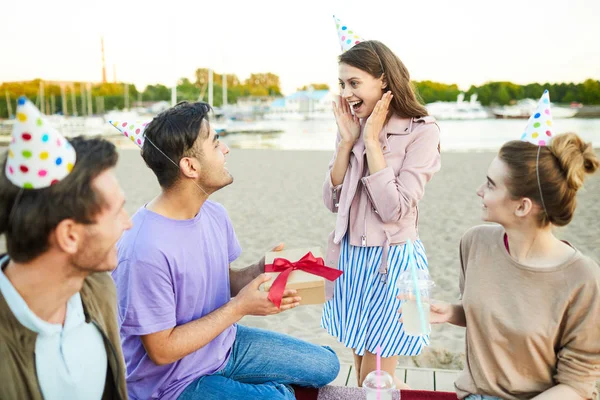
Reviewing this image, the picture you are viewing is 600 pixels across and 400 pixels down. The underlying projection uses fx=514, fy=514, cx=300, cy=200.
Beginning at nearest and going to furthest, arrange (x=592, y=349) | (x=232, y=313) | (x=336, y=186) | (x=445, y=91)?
1. (x=592, y=349)
2. (x=232, y=313)
3. (x=336, y=186)
4. (x=445, y=91)

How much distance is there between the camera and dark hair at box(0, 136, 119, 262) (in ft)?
4.91

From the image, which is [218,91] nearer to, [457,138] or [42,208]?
[457,138]

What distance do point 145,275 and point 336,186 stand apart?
4.53ft

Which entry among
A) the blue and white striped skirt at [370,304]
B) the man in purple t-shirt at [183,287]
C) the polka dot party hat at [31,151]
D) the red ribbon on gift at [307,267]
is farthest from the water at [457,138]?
the polka dot party hat at [31,151]

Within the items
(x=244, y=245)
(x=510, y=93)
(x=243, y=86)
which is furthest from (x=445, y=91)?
(x=244, y=245)

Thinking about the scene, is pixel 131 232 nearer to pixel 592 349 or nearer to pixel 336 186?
pixel 336 186

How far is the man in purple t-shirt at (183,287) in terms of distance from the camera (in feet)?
7.26

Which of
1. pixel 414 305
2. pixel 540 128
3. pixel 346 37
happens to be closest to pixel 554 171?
pixel 540 128

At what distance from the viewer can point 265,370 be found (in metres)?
2.79

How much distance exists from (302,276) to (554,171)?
3.85 ft

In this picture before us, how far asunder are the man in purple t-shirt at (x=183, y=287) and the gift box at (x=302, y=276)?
48 mm

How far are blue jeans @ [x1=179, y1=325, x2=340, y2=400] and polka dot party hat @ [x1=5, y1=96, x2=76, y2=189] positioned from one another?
1.35 m

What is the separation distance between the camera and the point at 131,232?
2.31 metres

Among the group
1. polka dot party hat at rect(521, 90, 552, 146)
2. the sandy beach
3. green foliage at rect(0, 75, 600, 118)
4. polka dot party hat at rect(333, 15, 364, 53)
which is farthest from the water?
polka dot party hat at rect(521, 90, 552, 146)
